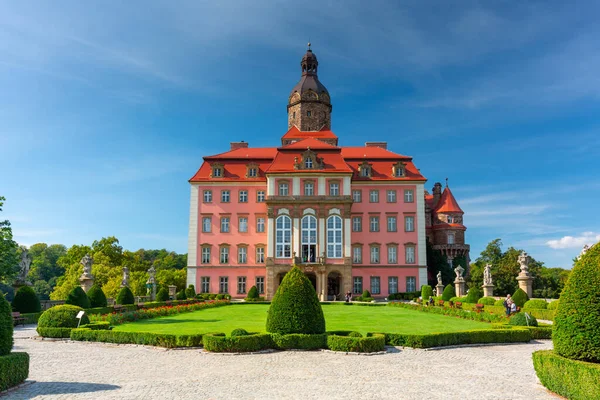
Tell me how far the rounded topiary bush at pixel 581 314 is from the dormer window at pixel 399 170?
36.8 meters

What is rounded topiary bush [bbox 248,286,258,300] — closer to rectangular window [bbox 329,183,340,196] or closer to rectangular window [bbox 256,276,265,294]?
rectangular window [bbox 256,276,265,294]

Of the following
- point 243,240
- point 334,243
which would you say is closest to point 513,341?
point 334,243

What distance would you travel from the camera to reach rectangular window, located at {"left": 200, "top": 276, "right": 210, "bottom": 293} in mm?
43250

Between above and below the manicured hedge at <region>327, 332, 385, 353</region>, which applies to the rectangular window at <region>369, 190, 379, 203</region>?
above

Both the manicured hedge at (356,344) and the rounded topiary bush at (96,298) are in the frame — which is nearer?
the manicured hedge at (356,344)

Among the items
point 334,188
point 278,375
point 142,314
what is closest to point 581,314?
point 278,375

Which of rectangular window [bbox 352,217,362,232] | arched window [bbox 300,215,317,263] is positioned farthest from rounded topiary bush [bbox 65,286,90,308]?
rectangular window [bbox 352,217,362,232]

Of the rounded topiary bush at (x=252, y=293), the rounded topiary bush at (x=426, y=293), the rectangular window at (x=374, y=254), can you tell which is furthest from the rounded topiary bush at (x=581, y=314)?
the rectangular window at (x=374, y=254)

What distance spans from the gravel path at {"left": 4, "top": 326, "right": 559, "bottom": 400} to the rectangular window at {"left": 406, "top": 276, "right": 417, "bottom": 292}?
29.4m

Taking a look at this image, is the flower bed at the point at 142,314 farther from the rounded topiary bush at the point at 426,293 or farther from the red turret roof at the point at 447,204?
the red turret roof at the point at 447,204

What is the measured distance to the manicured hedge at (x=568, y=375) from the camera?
7550mm

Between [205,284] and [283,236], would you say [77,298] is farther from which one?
[205,284]

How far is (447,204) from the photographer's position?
49656 millimetres

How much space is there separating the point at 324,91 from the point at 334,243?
65.2ft
